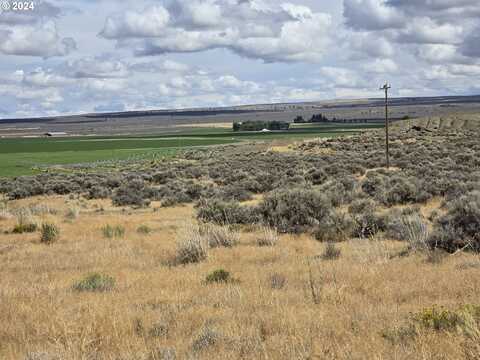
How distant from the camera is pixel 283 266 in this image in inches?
428

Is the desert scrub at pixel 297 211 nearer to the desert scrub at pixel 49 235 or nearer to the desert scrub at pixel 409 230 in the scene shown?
the desert scrub at pixel 409 230

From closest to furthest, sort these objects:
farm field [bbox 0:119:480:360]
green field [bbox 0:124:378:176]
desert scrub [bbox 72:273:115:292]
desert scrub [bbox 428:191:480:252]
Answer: farm field [bbox 0:119:480:360]
desert scrub [bbox 72:273:115:292]
desert scrub [bbox 428:191:480:252]
green field [bbox 0:124:378:176]

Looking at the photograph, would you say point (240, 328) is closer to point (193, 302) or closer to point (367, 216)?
point (193, 302)

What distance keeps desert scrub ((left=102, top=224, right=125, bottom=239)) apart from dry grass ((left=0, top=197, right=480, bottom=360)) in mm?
3317

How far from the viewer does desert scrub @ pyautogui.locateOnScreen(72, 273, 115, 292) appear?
9508 millimetres

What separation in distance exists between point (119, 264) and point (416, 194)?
13216mm

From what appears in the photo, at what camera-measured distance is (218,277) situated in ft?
32.5

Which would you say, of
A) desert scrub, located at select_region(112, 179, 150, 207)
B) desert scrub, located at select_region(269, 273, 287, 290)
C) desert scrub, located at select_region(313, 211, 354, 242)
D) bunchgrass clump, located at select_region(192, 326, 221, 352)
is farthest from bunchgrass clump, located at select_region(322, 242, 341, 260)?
desert scrub, located at select_region(112, 179, 150, 207)

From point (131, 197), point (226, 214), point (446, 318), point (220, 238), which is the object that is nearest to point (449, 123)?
point (131, 197)

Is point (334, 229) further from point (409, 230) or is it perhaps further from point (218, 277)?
point (218, 277)

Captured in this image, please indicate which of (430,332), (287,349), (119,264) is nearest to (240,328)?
(287,349)

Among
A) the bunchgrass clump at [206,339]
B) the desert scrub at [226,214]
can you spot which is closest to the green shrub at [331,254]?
the bunchgrass clump at [206,339]

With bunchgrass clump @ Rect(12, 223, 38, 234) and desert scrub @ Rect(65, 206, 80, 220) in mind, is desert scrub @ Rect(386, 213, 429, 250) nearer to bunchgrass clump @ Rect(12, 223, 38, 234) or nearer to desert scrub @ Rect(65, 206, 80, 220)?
bunchgrass clump @ Rect(12, 223, 38, 234)

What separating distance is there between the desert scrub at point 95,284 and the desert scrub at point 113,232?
6559 millimetres
